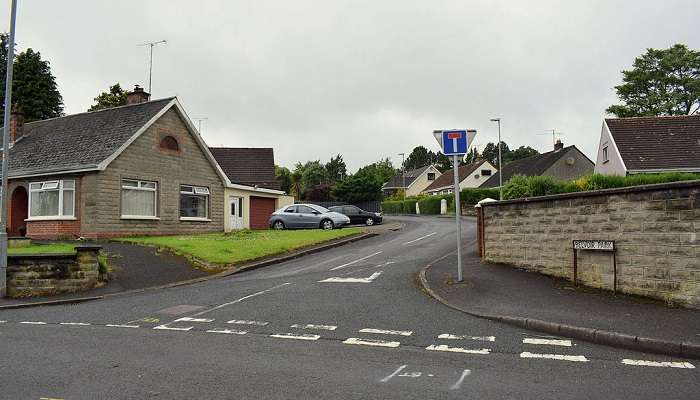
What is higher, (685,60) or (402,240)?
(685,60)

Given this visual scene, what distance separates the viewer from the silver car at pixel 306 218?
28.6 metres

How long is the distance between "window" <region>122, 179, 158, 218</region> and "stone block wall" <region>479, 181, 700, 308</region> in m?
16.7

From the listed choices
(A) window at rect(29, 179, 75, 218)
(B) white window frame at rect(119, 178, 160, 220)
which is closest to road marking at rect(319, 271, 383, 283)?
(B) white window frame at rect(119, 178, 160, 220)

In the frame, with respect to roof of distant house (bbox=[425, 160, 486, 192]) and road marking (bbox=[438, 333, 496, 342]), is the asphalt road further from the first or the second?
roof of distant house (bbox=[425, 160, 486, 192])

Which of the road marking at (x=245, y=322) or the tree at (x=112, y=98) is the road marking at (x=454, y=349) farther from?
the tree at (x=112, y=98)

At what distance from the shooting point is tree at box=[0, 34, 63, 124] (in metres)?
51.5

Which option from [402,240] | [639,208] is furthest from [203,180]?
[639,208]

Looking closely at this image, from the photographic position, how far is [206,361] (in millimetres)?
6250

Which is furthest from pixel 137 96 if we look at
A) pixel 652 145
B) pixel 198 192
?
pixel 652 145

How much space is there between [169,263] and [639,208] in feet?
41.5

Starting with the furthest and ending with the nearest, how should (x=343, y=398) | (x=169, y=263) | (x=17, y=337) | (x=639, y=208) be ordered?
(x=169, y=263) → (x=639, y=208) → (x=17, y=337) → (x=343, y=398)

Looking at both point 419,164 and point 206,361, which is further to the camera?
point 419,164

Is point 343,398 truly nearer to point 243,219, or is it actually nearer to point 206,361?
point 206,361

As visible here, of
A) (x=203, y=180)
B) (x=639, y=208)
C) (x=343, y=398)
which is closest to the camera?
(x=343, y=398)
